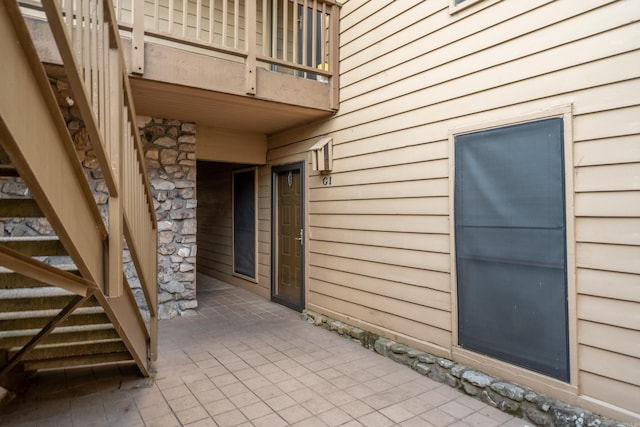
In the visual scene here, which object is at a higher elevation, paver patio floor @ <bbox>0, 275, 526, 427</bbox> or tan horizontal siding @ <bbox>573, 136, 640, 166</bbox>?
tan horizontal siding @ <bbox>573, 136, 640, 166</bbox>

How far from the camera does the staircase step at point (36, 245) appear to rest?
1647 mm

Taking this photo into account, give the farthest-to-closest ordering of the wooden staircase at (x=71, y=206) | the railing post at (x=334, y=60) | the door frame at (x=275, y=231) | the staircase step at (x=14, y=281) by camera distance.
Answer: the door frame at (x=275, y=231) < the railing post at (x=334, y=60) < the staircase step at (x=14, y=281) < the wooden staircase at (x=71, y=206)

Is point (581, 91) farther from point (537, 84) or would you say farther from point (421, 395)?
point (421, 395)

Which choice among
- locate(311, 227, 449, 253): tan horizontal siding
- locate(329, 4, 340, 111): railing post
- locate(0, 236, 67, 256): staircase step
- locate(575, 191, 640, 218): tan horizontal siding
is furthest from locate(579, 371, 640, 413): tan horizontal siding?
locate(329, 4, 340, 111): railing post

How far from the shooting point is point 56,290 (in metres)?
2.19

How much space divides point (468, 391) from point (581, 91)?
2.17m

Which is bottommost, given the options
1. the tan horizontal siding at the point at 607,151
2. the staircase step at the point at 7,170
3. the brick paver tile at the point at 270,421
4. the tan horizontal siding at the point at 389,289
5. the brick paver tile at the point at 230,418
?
the brick paver tile at the point at 270,421

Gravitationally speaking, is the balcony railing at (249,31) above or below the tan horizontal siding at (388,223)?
above

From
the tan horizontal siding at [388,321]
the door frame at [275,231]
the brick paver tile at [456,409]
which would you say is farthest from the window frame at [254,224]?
the brick paver tile at [456,409]

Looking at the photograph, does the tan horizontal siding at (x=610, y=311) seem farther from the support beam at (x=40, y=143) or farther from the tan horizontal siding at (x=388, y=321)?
the support beam at (x=40, y=143)

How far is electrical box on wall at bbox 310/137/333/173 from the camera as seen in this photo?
4305mm

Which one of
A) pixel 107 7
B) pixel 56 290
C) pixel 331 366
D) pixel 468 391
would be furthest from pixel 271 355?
pixel 107 7

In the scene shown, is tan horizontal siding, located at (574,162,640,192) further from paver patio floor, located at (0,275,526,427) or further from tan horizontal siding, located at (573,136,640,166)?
paver patio floor, located at (0,275,526,427)

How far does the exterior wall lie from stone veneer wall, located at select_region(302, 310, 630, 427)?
6 cm
